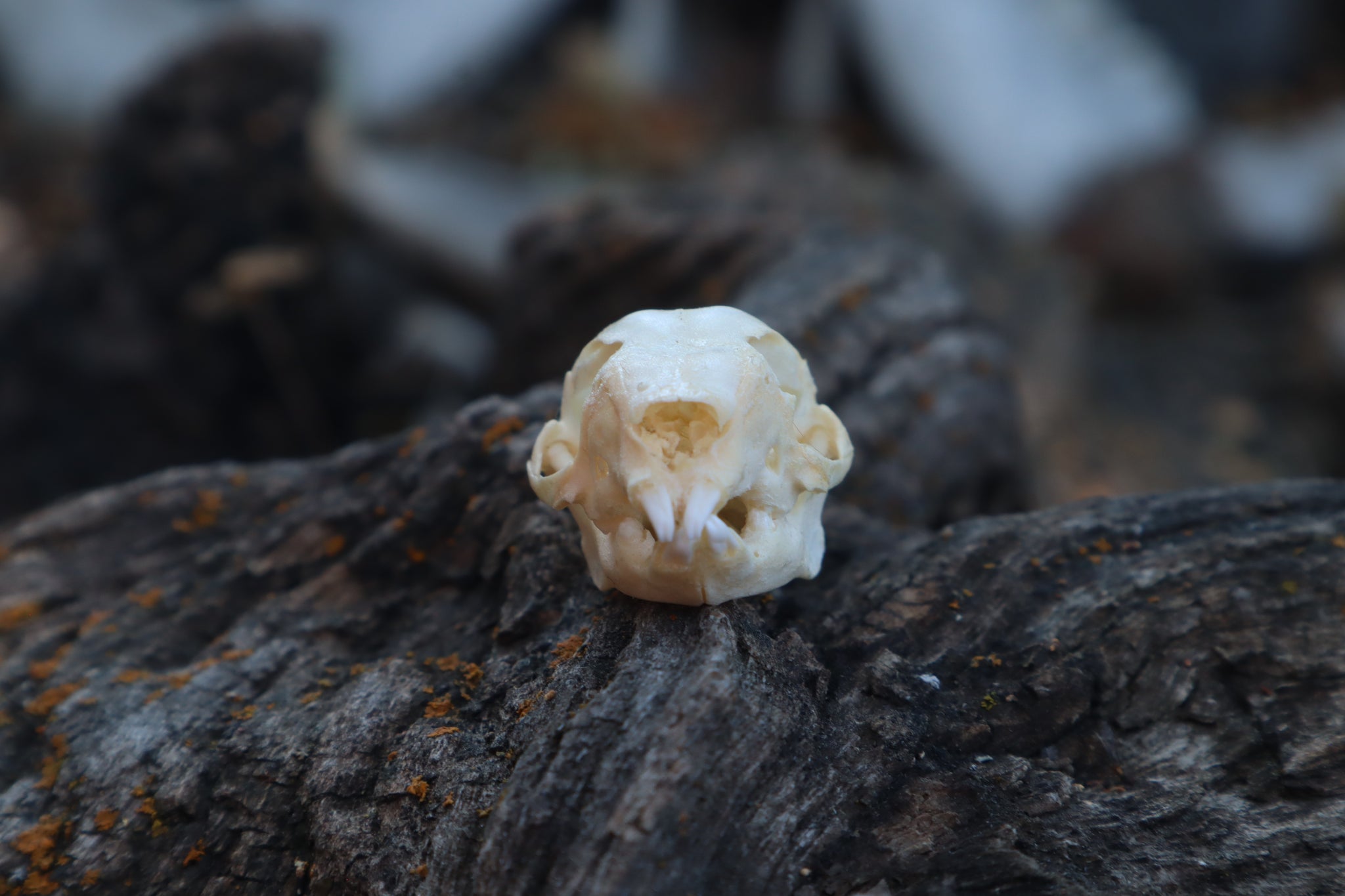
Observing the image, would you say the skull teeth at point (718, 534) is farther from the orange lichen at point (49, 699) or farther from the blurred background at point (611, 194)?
the blurred background at point (611, 194)

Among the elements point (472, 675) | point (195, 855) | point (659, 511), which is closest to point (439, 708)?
point (472, 675)

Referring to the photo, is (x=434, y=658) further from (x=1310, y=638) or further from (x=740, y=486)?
(x=1310, y=638)

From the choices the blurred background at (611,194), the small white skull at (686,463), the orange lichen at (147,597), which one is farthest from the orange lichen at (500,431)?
the blurred background at (611,194)

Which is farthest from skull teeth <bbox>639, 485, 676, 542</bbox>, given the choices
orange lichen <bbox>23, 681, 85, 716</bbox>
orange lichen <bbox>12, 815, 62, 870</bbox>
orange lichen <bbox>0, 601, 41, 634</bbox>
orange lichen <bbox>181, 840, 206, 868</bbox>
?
orange lichen <bbox>0, 601, 41, 634</bbox>

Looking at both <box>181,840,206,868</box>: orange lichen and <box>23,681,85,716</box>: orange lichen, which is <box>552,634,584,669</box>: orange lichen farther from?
<box>23,681,85,716</box>: orange lichen

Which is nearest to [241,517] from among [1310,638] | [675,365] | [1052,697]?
[675,365]

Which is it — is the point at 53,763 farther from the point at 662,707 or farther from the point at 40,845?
the point at 662,707
